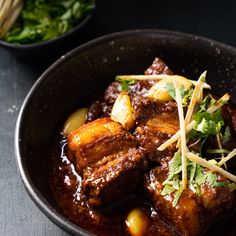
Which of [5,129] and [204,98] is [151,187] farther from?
[5,129]

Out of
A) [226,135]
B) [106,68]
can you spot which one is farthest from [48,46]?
[226,135]

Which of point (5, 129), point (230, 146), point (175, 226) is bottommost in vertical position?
point (5, 129)

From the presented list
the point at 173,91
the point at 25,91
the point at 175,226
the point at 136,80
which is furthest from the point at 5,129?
the point at 175,226

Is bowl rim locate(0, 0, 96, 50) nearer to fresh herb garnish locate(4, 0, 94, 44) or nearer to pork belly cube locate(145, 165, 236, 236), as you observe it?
fresh herb garnish locate(4, 0, 94, 44)

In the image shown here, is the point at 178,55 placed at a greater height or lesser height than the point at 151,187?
greater


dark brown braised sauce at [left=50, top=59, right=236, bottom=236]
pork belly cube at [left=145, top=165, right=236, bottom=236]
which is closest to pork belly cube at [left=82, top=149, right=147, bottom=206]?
dark brown braised sauce at [left=50, top=59, right=236, bottom=236]

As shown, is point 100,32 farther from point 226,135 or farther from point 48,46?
point 226,135
